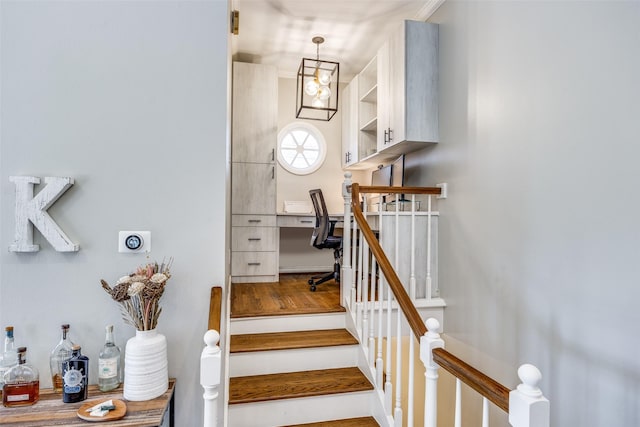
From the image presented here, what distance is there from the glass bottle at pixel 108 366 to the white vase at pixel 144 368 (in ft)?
0.30

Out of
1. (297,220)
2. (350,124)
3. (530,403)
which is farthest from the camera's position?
(350,124)

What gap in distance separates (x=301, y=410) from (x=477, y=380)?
4.65ft

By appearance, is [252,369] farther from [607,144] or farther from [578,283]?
[607,144]

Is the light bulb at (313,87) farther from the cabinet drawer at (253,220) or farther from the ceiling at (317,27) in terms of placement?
the cabinet drawer at (253,220)

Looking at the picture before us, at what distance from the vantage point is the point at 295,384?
88.6 inches

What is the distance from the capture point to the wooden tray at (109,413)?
127 cm

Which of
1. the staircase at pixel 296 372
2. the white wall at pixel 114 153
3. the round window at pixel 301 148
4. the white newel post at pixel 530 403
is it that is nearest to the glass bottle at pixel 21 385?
the white wall at pixel 114 153

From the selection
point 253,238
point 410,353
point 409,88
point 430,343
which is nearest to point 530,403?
point 430,343

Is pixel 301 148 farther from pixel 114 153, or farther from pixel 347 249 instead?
pixel 114 153

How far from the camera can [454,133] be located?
2836 mm

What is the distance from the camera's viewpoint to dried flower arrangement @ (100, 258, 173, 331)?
1.43 meters

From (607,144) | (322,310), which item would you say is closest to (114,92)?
(322,310)

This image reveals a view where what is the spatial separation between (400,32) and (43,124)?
2744 millimetres

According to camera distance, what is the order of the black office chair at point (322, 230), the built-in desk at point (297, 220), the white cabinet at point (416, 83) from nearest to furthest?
the white cabinet at point (416, 83) → the black office chair at point (322, 230) → the built-in desk at point (297, 220)
